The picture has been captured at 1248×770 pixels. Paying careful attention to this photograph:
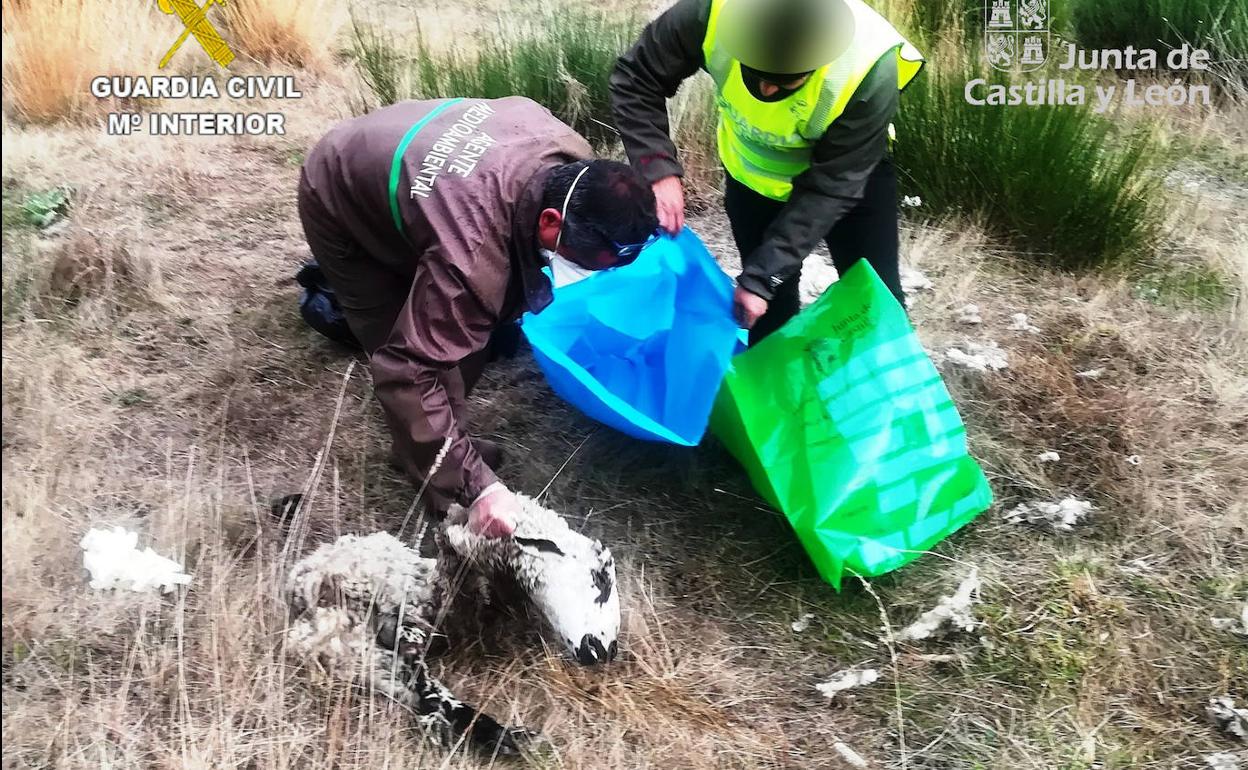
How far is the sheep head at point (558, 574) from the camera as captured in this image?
1.75 metres

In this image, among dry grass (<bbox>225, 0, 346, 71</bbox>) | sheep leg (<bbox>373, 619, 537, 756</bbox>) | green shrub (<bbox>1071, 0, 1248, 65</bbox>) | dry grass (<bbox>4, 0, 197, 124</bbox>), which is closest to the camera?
sheep leg (<bbox>373, 619, 537, 756</bbox>)

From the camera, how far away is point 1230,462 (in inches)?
94.0

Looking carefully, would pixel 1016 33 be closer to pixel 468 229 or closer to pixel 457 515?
pixel 468 229

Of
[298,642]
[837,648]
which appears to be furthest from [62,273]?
[837,648]

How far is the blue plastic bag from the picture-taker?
6.68ft

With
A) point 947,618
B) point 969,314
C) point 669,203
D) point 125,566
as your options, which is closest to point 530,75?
point 669,203

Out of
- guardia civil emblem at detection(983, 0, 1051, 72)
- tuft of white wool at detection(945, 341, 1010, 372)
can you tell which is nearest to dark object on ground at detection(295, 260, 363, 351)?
tuft of white wool at detection(945, 341, 1010, 372)

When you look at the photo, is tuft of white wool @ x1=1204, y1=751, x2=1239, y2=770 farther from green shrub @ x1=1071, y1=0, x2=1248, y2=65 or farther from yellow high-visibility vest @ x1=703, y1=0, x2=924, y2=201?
green shrub @ x1=1071, y1=0, x2=1248, y2=65

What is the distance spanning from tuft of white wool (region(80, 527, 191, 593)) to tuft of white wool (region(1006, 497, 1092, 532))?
1956 mm

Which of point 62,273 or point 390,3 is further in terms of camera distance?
point 390,3

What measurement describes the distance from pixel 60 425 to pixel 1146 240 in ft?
11.4

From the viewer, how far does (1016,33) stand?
13.4 feet

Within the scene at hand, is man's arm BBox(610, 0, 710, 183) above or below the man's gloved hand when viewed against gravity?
above

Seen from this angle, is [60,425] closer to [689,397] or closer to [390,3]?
[689,397]
